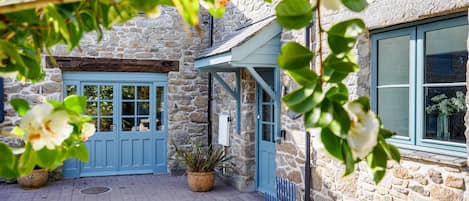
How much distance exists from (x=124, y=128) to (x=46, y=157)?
749 centimetres

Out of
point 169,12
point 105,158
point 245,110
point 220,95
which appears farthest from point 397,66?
point 105,158

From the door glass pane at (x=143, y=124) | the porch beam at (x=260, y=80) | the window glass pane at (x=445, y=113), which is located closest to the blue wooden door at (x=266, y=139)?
the porch beam at (x=260, y=80)

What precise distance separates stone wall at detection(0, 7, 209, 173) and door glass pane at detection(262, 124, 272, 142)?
6.75ft

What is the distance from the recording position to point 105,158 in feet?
26.3

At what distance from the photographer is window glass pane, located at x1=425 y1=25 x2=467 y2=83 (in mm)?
3381

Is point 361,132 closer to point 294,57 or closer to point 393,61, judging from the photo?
point 294,57

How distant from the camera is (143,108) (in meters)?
8.26

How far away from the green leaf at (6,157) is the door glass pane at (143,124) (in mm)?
7549

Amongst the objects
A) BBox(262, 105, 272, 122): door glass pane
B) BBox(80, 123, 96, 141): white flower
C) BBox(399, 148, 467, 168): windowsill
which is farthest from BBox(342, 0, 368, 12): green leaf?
BBox(262, 105, 272, 122): door glass pane

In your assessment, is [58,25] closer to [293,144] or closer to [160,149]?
[293,144]

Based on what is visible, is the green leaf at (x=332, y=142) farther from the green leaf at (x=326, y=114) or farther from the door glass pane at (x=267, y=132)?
the door glass pane at (x=267, y=132)

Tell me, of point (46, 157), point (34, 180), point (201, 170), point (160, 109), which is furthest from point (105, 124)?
point (46, 157)

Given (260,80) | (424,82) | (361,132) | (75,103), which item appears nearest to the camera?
(361,132)

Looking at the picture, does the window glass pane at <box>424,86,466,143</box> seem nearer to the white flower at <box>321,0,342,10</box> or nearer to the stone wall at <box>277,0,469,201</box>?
the stone wall at <box>277,0,469,201</box>
